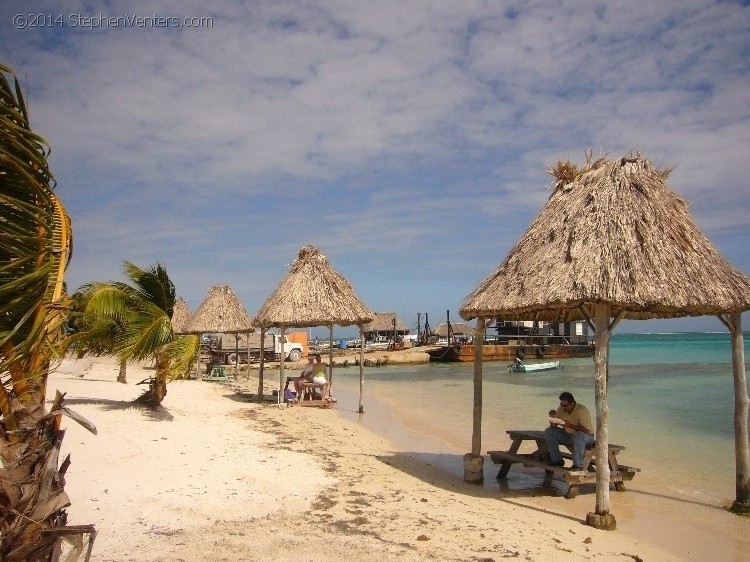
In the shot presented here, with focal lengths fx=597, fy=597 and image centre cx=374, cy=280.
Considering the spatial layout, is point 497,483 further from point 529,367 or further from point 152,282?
point 529,367

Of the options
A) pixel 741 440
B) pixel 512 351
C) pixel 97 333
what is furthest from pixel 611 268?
pixel 512 351

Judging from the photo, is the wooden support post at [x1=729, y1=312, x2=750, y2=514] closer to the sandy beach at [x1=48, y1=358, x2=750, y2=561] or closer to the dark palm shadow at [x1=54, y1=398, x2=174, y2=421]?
the sandy beach at [x1=48, y1=358, x2=750, y2=561]

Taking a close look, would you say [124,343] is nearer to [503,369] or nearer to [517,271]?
[517,271]

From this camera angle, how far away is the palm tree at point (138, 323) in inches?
408

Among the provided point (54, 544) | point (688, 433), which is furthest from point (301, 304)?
point (54, 544)

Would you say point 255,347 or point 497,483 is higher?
point 255,347

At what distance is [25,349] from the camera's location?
2.97m

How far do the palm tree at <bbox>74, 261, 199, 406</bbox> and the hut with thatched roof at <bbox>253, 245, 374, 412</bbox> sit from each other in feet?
10.7

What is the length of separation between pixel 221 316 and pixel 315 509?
1641cm

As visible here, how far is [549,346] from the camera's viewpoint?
44.5 meters

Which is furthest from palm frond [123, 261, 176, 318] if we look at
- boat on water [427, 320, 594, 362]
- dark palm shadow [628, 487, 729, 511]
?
boat on water [427, 320, 594, 362]

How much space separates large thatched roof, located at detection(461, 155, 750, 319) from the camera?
6203 millimetres

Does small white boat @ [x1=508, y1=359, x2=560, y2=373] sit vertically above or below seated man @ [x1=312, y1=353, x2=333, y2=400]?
below

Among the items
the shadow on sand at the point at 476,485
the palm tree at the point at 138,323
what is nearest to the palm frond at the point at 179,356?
the palm tree at the point at 138,323
